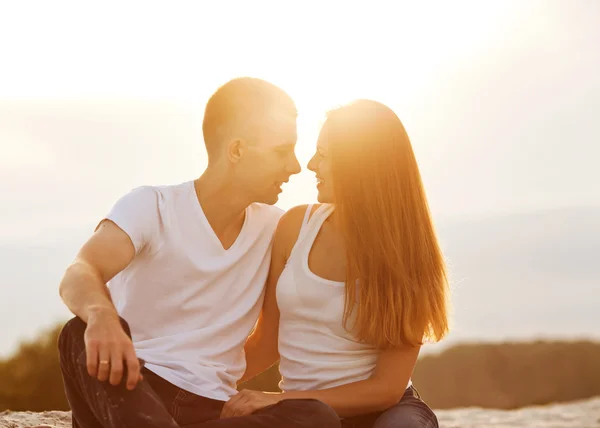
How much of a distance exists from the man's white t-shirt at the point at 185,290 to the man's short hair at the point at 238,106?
15.9 inches

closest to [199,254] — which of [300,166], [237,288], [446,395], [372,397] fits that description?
[237,288]

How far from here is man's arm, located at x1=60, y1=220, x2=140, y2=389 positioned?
2885 millimetres

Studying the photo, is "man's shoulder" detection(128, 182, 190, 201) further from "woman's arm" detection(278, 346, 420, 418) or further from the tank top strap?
"woman's arm" detection(278, 346, 420, 418)

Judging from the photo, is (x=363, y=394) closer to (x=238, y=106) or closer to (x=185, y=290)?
(x=185, y=290)

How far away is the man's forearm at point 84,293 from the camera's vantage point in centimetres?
305

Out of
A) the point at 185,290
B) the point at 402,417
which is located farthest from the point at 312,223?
the point at 402,417

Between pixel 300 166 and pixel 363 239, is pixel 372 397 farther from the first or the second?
pixel 300 166

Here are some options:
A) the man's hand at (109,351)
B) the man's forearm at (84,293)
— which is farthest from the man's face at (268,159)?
the man's hand at (109,351)

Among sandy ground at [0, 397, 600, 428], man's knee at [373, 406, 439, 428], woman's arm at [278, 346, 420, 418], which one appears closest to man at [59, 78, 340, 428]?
woman's arm at [278, 346, 420, 418]

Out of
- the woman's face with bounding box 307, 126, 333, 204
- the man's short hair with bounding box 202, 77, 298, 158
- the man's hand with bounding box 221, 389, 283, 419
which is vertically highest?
the man's short hair with bounding box 202, 77, 298, 158

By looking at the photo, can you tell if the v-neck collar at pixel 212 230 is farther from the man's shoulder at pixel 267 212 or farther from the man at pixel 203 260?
the man's shoulder at pixel 267 212

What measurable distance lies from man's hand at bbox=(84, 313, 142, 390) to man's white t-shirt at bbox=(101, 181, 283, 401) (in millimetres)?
745

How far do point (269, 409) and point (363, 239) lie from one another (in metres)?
0.92

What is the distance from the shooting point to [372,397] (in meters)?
3.69
